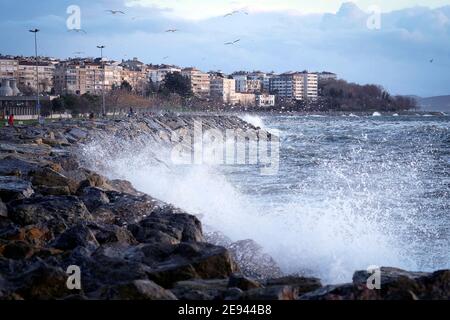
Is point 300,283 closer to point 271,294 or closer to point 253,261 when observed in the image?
point 271,294

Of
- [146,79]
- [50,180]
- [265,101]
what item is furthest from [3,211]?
[265,101]

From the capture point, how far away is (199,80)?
14400 cm

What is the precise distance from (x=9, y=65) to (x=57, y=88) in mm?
14462

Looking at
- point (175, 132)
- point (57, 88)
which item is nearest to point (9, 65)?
point (57, 88)

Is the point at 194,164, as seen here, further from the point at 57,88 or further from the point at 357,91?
the point at 357,91

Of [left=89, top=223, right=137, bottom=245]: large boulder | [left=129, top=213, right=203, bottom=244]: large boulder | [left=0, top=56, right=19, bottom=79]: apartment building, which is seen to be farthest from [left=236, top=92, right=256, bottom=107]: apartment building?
[left=89, top=223, right=137, bottom=245]: large boulder

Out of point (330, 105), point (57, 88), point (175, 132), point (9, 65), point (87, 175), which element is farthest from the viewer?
point (330, 105)

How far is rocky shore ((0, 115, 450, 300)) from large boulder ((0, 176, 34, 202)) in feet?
0.04

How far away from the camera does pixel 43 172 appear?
969cm

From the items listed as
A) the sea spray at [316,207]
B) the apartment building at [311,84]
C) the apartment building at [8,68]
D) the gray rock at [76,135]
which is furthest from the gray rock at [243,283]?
the apartment building at [311,84]

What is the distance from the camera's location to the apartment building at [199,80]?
462 ft

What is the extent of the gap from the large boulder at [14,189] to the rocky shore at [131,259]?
13 millimetres

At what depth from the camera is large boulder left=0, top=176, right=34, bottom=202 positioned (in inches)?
320

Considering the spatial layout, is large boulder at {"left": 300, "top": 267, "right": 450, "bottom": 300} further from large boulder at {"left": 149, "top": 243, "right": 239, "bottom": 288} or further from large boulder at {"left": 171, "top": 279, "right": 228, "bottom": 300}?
large boulder at {"left": 149, "top": 243, "right": 239, "bottom": 288}
